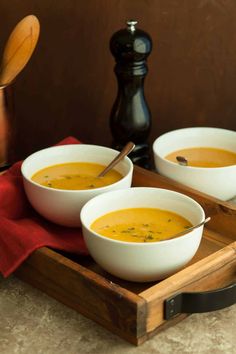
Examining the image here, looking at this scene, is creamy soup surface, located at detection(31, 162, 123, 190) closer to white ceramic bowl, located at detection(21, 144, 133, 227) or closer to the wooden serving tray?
white ceramic bowl, located at detection(21, 144, 133, 227)

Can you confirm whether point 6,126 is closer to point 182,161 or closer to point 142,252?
point 182,161

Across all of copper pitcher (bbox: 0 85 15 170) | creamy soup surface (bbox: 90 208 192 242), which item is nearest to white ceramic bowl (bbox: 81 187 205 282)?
creamy soup surface (bbox: 90 208 192 242)

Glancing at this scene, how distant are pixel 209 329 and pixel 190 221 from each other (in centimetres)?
15

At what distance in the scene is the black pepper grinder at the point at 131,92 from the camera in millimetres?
1238

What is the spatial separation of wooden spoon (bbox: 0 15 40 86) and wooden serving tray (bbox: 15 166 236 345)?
33 cm

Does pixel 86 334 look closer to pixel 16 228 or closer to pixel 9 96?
pixel 16 228

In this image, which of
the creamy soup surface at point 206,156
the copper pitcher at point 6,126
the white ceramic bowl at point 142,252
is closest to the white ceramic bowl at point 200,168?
the creamy soup surface at point 206,156

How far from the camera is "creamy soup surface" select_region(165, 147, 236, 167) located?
48.7 inches

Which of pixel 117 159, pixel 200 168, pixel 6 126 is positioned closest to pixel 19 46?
pixel 6 126

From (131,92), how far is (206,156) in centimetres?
16

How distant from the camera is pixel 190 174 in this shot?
46.3 inches

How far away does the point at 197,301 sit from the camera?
940 mm

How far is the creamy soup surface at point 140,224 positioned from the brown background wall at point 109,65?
Answer: 0.40m

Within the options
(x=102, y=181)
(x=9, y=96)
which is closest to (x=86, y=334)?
(x=102, y=181)
